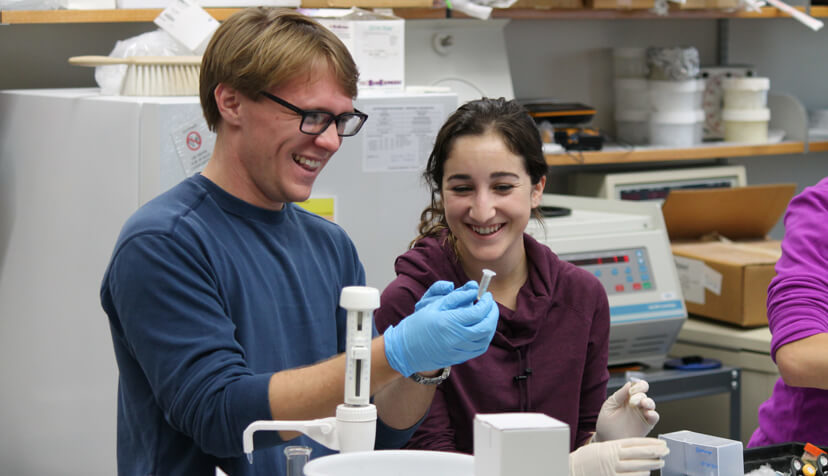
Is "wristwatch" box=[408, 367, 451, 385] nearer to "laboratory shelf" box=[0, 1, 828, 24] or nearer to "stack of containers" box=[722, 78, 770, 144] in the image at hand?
"laboratory shelf" box=[0, 1, 828, 24]

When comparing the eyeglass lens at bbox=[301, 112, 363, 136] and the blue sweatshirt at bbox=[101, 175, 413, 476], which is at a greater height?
the eyeglass lens at bbox=[301, 112, 363, 136]

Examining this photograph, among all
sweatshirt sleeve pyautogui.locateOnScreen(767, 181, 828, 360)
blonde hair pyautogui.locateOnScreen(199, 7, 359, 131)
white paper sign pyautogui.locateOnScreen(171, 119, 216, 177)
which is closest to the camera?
blonde hair pyautogui.locateOnScreen(199, 7, 359, 131)

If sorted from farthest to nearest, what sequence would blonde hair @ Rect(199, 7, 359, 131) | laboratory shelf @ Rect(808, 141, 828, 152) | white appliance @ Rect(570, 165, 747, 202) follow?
laboratory shelf @ Rect(808, 141, 828, 152) → white appliance @ Rect(570, 165, 747, 202) → blonde hair @ Rect(199, 7, 359, 131)

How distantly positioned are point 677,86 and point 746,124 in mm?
400

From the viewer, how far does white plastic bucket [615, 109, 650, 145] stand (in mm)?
3539

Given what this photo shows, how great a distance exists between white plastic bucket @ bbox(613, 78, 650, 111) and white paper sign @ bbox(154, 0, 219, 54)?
176 centimetres

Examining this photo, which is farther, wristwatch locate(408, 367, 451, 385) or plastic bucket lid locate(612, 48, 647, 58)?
plastic bucket lid locate(612, 48, 647, 58)

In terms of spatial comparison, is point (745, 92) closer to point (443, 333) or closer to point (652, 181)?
point (652, 181)

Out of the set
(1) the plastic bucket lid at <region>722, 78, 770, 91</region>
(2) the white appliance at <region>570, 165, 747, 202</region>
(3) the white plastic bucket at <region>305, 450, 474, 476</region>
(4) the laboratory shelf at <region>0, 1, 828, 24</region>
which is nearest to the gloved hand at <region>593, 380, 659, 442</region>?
(3) the white plastic bucket at <region>305, 450, 474, 476</region>

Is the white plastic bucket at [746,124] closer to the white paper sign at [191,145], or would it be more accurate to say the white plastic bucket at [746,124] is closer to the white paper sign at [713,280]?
the white paper sign at [713,280]

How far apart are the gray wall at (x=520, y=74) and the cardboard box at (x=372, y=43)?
2.42 feet

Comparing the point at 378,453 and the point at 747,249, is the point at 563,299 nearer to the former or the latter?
the point at 378,453

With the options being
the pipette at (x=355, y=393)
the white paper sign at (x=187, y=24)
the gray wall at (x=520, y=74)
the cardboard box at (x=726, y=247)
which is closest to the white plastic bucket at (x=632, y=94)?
the gray wall at (x=520, y=74)

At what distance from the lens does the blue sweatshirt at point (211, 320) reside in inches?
47.0
